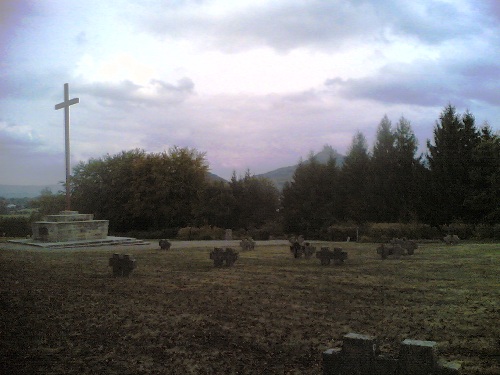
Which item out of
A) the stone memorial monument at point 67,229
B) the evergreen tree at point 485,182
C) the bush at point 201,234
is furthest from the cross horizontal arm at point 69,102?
the evergreen tree at point 485,182

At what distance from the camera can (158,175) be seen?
3544 centimetres

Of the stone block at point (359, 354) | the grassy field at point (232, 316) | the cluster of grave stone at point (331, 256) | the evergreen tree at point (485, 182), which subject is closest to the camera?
the stone block at point (359, 354)

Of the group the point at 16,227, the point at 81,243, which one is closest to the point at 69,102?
the point at 81,243

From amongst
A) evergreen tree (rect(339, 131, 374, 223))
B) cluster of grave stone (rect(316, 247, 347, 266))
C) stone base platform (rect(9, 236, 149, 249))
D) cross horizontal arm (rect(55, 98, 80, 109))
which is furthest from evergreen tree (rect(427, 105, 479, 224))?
cross horizontal arm (rect(55, 98, 80, 109))

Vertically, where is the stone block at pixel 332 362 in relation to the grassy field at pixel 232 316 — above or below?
above

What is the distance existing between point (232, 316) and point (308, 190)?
28157mm

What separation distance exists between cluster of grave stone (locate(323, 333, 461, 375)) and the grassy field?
527mm

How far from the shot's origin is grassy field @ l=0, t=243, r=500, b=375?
15.4 feet

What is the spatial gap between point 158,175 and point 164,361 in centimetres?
3151

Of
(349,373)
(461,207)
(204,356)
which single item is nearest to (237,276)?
(204,356)

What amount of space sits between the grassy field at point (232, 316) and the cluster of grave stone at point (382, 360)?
0.53 m

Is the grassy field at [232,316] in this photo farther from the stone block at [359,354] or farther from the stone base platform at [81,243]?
the stone base platform at [81,243]

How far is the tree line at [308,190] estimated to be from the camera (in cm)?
2809

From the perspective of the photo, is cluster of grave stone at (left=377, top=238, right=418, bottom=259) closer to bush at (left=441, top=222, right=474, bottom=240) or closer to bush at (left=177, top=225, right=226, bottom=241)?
bush at (left=441, top=222, right=474, bottom=240)
